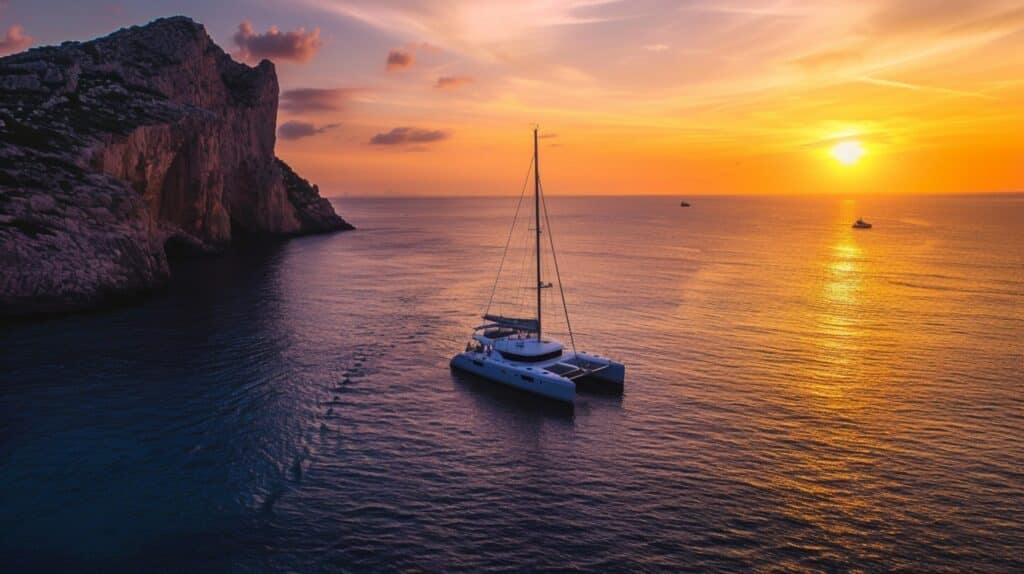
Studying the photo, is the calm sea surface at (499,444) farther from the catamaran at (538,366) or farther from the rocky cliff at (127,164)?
the rocky cliff at (127,164)

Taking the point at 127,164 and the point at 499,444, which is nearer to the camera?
the point at 499,444

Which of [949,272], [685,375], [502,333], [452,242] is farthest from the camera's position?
[452,242]

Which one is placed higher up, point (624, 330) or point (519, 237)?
point (519, 237)

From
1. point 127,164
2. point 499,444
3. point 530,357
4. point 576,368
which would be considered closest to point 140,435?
point 499,444

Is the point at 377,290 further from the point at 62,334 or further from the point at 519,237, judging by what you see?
the point at 519,237

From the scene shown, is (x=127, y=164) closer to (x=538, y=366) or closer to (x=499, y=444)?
(x=538, y=366)

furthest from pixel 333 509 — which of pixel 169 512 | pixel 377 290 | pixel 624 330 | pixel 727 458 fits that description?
pixel 377 290
